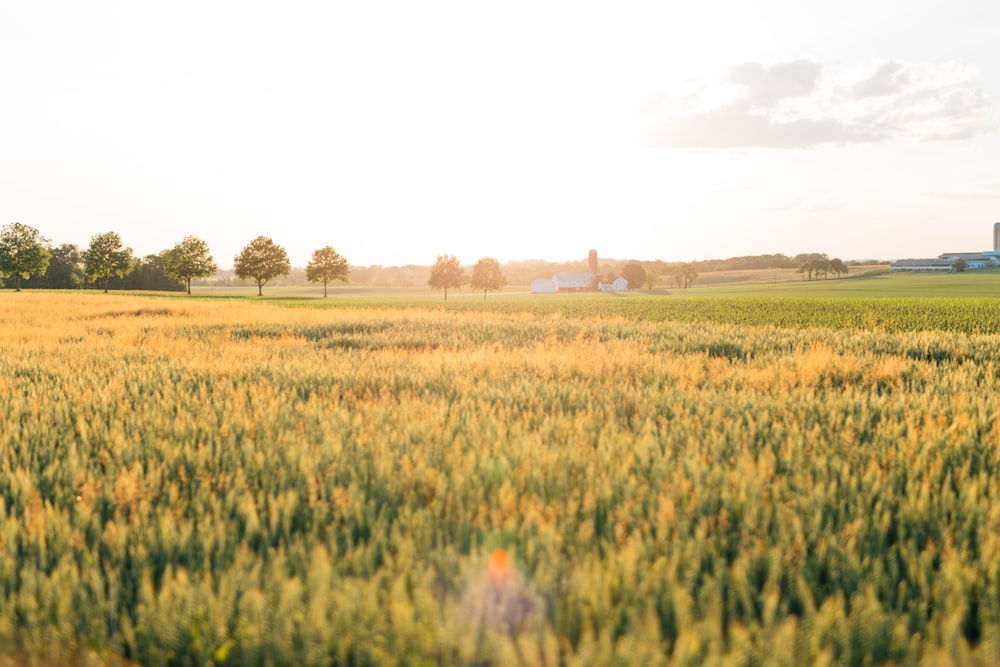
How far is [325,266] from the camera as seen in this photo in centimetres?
10488

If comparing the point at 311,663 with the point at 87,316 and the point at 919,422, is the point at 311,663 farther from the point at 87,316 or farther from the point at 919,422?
the point at 87,316

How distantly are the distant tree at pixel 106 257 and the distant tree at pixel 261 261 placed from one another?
18066 mm

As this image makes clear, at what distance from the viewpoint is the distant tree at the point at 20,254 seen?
94938mm

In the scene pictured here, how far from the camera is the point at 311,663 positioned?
2131 mm

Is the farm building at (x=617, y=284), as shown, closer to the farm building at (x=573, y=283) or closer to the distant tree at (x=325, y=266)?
the farm building at (x=573, y=283)

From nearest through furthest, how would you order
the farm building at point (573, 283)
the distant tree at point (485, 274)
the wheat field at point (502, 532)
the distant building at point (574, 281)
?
1. the wheat field at point (502, 532)
2. the distant tree at point (485, 274)
3. the farm building at point (573, 283)
4. the distant building at point (574, 281)

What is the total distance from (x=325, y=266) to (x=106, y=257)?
3339 centimetres

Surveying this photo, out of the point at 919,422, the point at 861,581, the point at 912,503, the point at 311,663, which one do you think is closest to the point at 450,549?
the point at 311,663

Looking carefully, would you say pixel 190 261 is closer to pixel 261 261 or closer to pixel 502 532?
pixel 261 261

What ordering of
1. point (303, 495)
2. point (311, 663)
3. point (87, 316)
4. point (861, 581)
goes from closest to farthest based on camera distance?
1. point (311, 663)
2. point (861, 581)
3. point (303, 495)
4. point (87, 316)

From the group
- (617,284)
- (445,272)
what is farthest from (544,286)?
(445,272)

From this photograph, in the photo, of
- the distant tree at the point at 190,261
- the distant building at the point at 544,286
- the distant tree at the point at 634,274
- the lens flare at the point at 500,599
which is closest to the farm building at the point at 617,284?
the distant tree at the point at 634,274

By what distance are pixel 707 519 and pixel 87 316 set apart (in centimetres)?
3111

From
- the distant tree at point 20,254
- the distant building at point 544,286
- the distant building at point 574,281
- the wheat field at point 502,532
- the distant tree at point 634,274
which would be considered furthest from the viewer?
the distant building at point 574,281
